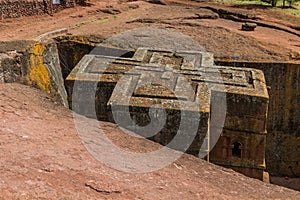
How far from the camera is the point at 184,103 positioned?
5.96 m

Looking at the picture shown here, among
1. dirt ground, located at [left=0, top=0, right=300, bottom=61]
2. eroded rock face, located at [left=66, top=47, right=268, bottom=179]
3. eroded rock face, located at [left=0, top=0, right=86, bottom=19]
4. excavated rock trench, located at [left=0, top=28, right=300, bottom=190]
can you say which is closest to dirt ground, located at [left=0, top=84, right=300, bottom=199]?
eroded rock face, located at [left=66, top=47, right=268, bottom=179]

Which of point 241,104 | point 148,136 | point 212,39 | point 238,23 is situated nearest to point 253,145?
point 241,104

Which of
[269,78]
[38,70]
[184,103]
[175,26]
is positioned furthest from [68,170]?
[175,26]

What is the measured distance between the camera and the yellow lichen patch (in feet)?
22.3

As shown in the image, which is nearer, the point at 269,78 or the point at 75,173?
the point at 75,173

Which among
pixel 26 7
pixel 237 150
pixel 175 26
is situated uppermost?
pixel 26 7

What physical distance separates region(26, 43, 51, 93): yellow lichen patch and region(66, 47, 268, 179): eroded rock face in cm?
66

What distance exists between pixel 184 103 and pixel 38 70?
314 cm

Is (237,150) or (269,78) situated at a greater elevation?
(269,78)

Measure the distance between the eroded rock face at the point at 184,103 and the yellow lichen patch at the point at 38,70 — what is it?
0.66 meters

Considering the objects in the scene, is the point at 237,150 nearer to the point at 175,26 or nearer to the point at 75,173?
the point at 75,173

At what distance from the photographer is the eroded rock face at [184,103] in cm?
589

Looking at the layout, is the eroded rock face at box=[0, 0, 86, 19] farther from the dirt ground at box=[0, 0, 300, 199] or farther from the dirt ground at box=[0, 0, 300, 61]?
the dirt ground at box=[0, 0, 300, 199]

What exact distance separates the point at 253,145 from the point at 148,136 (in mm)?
2335
